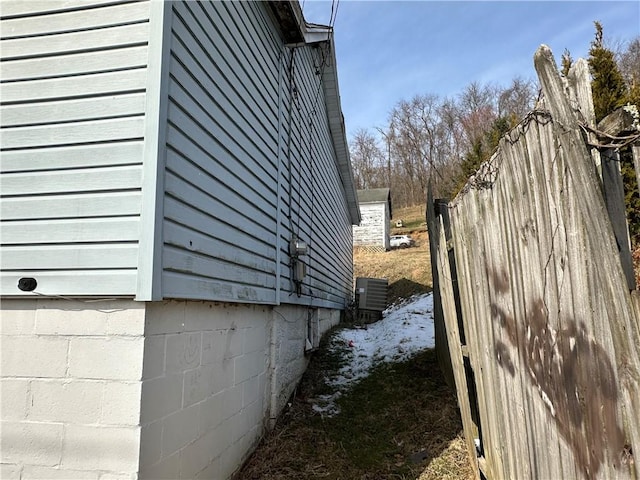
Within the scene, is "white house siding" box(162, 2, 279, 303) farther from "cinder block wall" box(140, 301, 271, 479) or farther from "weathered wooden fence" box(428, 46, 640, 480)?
"weathered wooden fence" box(428, 46, 640, 480)

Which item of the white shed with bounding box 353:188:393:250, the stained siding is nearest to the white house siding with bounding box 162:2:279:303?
the stained siding

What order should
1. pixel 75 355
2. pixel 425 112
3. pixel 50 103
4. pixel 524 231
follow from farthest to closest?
pixel 425 112, pixel 50 103, pixel 75 355, pixel 524 231

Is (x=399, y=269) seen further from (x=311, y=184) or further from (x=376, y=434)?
(x=376, y=434)

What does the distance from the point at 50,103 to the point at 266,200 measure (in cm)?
229

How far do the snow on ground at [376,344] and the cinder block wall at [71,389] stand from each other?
3.19 m

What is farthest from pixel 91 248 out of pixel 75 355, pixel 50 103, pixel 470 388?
pixel 470 388

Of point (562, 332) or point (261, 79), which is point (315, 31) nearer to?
point (261, 79)

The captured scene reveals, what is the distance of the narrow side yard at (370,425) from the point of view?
3.88 m

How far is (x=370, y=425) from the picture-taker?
15.9 feet

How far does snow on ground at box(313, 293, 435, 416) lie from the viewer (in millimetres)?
6371

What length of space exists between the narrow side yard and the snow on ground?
25 millimetres

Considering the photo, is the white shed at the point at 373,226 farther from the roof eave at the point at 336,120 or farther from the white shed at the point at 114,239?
the white shed at the point at 114,239

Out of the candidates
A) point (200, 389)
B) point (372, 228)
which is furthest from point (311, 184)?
point (372, 228)

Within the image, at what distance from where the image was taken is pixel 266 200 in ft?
15.6
